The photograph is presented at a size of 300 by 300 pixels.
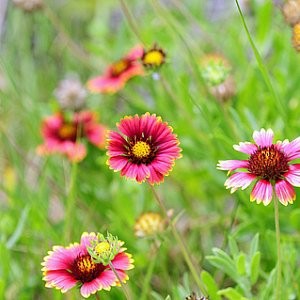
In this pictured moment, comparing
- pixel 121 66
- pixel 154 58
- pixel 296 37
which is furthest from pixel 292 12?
pixel 121 66

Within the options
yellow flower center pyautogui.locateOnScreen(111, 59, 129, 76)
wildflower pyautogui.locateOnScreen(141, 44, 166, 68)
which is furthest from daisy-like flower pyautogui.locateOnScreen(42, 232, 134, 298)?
yellow flower center pyautogui.locateOnScreen(111, 59, 129, 76)

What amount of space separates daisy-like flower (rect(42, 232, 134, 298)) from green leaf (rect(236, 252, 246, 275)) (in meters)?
0.17

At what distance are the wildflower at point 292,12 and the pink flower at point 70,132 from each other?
0.43m

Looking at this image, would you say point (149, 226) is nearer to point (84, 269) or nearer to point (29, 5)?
point (84, 269)

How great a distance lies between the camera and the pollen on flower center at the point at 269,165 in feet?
2.34

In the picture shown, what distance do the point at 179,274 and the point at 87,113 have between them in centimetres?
43

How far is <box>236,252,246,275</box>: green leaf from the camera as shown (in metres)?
0.86

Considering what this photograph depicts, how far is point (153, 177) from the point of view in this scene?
2.44 ft

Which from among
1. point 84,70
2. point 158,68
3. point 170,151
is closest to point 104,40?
point 84,70

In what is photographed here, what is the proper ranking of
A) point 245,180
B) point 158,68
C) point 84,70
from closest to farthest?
point 245,180 < point 158,68 < point 84,70

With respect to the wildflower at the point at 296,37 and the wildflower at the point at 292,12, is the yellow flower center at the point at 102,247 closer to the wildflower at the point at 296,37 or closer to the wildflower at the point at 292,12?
the wildflower at the point at 296,37

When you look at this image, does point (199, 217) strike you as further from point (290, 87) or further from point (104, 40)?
point (104, 40)

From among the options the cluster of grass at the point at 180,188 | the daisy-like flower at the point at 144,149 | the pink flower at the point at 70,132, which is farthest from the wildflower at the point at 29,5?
the daisy-like flower at the point at 144,149

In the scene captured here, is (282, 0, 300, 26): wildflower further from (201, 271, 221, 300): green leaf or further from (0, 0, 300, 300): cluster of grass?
(201, 271, 221, 300): green leaf
